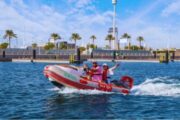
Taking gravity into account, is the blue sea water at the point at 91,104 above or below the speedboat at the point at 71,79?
below

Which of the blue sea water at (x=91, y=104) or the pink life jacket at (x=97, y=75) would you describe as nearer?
the blue sea water at (x=91, y=104)

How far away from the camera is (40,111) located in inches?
901

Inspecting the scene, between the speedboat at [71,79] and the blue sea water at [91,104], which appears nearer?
the blue sea water at [91,104]

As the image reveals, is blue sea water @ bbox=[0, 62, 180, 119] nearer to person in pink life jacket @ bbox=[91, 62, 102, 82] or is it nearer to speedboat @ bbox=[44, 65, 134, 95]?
speedboat @ bbox=[44, 65, 134, 95]

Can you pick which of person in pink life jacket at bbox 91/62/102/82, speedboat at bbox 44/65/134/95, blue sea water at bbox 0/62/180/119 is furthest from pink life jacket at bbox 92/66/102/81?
blue sea water at bbox 0/62/180/119

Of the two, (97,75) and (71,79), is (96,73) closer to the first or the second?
(97,75)

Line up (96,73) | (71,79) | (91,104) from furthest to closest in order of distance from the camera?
(96,73) < (71,79) < (91,104)

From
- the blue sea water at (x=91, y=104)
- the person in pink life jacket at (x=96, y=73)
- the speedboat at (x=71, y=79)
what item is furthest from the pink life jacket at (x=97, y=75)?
the blue sea water at (x=91, y=104)

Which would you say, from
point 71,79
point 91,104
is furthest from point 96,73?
point 91,104

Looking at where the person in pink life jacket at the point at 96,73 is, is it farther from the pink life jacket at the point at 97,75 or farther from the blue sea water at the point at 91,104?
the blue sea water at the point at 91,104

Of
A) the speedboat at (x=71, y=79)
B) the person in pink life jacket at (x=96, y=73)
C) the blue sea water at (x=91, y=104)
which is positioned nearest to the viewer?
the blue sea water at (x=91, y=104)

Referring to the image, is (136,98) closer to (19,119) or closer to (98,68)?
(98,68)

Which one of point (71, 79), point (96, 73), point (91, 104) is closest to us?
point (91, 104)

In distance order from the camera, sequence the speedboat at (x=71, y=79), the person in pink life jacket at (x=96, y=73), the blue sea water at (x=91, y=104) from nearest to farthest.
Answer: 1. the blue sea water at (x=91, y=104)
2. the speedboat at (x=71, y=79)
3. the person in pink life jacket at (x=96, y=73)
